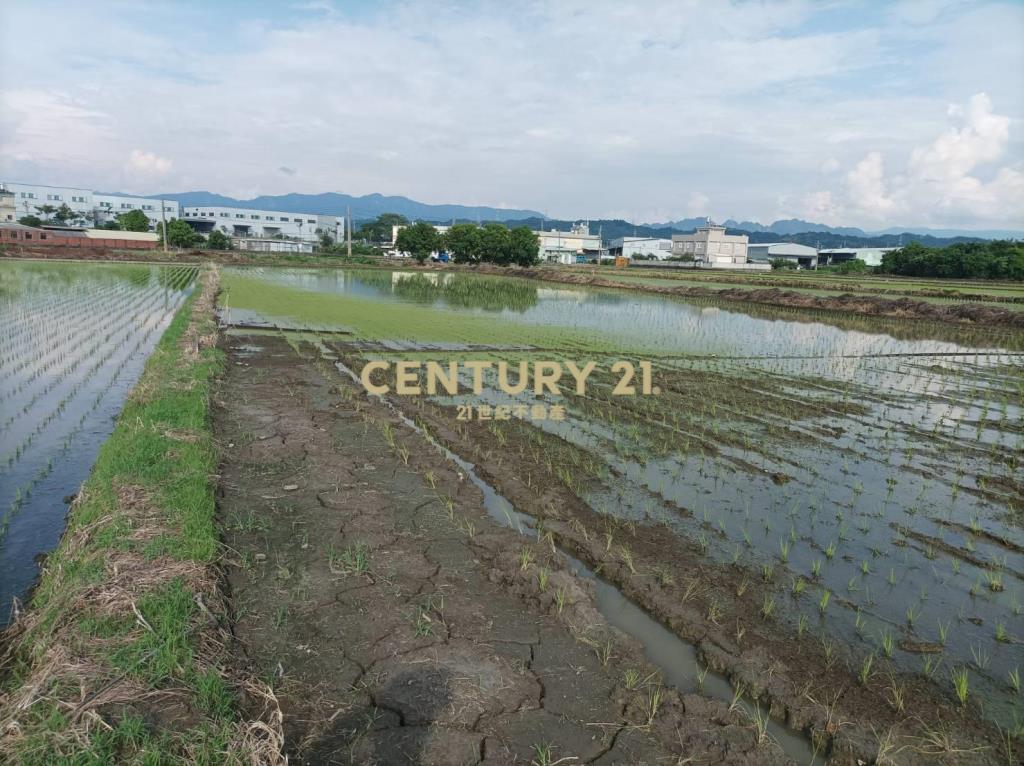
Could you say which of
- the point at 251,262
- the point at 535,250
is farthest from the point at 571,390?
the point at 535,250

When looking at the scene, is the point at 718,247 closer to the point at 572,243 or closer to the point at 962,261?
the point at 572,243

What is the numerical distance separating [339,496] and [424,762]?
2929 mm

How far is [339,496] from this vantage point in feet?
17.3

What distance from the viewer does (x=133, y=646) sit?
9.82 ft

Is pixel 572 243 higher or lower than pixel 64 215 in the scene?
higher

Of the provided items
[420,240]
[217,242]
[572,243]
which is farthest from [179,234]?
[572,243]

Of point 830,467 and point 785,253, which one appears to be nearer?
point 830,467

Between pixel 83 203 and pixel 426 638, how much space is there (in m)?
104

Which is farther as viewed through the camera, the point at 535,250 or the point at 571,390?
the point at 535,250

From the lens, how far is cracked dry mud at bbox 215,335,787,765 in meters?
→ 2.77

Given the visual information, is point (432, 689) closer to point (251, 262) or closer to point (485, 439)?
point (485, 439)

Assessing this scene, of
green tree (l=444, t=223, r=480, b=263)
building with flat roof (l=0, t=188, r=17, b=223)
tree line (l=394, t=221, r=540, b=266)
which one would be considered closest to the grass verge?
tree line (l=394, t=221, r=540, b=266)

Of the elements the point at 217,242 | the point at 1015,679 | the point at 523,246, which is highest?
the point at 523,246

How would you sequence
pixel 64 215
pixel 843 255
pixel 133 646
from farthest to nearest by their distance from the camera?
1. pixel 843 255
2. pixel 64 215
3. pixel 133 646
